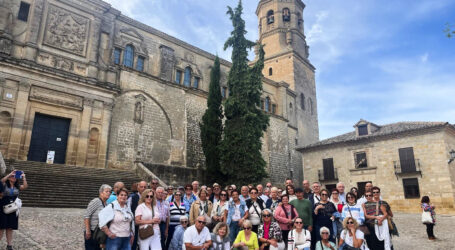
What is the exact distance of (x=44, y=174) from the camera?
39.6 feet

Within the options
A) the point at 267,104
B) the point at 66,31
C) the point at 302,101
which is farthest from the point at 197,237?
the point at 302,101

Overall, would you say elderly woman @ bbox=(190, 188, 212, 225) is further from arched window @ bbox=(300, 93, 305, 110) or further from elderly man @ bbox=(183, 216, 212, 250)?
arched window @ bbox=(300, 93, 305, 110)

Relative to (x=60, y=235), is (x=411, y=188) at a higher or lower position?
higher

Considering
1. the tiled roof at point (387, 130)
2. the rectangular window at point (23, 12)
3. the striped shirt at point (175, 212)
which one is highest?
the rectangular window at point (23, 12)

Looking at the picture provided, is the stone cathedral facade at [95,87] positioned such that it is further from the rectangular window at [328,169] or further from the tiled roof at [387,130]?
the tiled roof at [387,130]

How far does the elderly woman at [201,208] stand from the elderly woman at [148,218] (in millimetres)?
762

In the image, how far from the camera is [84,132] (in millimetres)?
15969

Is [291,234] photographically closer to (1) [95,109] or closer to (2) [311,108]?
(1) [95,109]

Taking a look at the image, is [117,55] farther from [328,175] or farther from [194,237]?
[328,175]

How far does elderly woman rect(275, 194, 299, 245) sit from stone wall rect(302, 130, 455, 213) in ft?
58.0

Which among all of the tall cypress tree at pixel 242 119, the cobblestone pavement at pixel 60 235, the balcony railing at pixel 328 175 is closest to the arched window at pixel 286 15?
the tall cypress tree at pixel 242 119

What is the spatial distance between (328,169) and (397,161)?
17.5 feet

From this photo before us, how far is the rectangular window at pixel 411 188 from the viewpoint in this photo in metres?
19.3

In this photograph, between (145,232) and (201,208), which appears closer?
(145,232)
